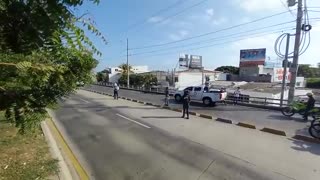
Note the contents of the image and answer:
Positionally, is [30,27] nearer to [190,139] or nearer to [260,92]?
[190,139]

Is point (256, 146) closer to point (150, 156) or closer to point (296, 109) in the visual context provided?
point (150, 156)

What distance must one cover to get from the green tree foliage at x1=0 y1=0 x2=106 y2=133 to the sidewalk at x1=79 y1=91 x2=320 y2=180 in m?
6.55

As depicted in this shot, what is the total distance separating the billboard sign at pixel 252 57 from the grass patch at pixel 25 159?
7387cm

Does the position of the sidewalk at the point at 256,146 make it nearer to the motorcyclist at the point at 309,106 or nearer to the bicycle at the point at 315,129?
the bicycle at the point at 315,129

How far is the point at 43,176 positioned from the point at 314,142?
952 cm

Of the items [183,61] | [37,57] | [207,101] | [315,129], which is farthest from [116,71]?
[37,57]

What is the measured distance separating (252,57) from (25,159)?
253 ft

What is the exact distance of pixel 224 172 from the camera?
311 inches

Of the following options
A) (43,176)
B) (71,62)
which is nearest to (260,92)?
(43,176)

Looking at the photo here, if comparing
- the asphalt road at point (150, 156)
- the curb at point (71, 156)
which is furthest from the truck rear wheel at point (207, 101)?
the curb at point (71, 156)

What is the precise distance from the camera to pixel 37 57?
8.07ft

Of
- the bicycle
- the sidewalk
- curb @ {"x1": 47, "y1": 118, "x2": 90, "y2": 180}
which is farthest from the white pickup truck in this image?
curb @ {"x1": 47, "y1": 118, "x2": 90, "y2": 180}

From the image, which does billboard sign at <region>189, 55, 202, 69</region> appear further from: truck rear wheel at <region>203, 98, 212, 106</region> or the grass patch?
the grass patch

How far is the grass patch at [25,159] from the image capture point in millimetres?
7083
